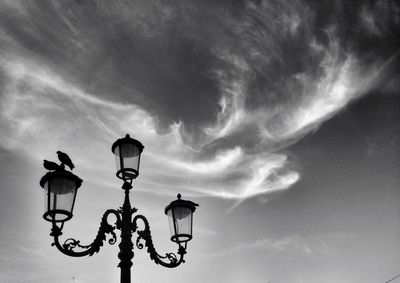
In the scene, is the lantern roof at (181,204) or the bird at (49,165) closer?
the bird at (49,165)

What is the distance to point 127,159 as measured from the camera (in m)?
6.15

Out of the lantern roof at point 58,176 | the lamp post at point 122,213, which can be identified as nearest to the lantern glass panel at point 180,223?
the lamp post at point 122,213

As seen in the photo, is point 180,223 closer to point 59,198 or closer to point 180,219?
point 180,219

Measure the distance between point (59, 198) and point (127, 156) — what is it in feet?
4.45

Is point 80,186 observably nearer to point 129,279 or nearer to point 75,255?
point 75,255

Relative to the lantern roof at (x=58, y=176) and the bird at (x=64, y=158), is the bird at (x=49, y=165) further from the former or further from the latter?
the bird at (x=64, y=158)

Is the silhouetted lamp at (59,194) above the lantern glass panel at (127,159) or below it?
below

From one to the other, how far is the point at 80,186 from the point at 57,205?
1.47ft

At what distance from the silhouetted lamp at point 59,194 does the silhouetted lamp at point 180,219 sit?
74.0 inches

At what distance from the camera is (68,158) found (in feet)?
19.1

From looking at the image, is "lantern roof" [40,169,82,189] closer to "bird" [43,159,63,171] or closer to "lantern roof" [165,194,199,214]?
"bird" [43,159,63,171]

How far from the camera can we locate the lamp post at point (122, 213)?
527cm

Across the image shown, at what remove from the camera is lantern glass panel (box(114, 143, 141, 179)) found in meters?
6.12

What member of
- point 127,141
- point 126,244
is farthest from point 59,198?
point 127,141
